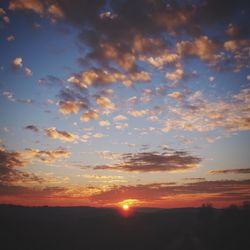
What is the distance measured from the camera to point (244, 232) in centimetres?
5816

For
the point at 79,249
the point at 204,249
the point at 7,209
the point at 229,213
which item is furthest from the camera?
the point at 7,209

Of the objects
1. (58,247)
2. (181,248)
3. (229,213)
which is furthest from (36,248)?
(229,213)

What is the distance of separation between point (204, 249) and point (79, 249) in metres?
19.5

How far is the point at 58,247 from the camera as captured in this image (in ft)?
149

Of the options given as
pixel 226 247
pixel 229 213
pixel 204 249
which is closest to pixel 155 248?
pixel 204 249

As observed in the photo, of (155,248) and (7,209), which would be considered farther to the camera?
(7,209)

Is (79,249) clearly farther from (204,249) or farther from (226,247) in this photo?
(226,247)

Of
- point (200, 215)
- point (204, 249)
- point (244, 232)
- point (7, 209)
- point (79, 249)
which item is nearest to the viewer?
point (79, 249)

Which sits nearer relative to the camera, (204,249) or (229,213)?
(204,249)

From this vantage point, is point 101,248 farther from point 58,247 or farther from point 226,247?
point 226,247

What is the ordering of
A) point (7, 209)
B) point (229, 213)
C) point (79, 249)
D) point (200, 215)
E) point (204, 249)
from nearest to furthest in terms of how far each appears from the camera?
point (79, 249) → point (204, 249) → point (229, 213) → point (200, 215) → point (7, 209)

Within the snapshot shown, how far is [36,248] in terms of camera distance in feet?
144

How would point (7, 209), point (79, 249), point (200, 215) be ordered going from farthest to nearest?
point (7, 209)
point (200, 215)
point (79, 249)

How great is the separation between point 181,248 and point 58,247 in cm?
1947
